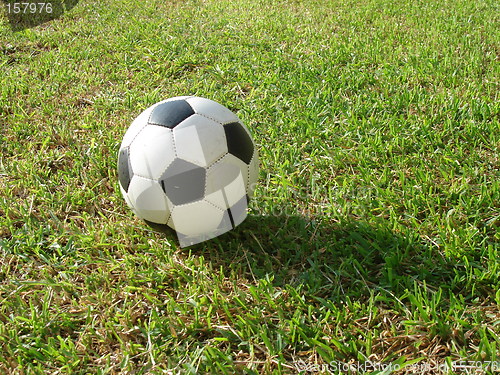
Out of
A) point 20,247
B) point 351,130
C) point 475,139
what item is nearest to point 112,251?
point 20,247

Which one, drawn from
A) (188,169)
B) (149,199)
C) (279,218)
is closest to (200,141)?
(188,169)

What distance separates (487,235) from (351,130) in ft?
4.19

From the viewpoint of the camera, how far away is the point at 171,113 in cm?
241

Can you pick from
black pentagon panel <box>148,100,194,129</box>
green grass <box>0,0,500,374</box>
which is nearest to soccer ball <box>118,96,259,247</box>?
black pentagon panel <box>148,100,194,129</box>

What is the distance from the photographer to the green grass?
2.05 m

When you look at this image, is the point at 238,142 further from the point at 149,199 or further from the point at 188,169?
the point at 149,199

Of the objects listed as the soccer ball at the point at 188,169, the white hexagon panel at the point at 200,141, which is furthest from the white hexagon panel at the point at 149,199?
the white hexagon panel at the point at 200,141

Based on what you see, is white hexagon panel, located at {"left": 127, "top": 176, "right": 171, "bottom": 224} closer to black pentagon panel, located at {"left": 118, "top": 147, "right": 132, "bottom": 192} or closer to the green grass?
black pentagon panel, located at {"left": 118, "top": 147, "right": 132, "bottom": 192}

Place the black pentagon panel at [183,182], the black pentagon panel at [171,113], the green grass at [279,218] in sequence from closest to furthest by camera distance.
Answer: the green grass at [279,218]
the black pentagon panel at [183,182]
the black pentagon panel at [171,113]

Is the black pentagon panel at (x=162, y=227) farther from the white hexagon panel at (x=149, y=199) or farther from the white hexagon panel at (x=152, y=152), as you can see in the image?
the white hexagon panel at (x=152, y=152)

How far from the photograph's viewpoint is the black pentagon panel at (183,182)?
2266 mm

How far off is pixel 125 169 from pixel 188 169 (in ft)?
1.20

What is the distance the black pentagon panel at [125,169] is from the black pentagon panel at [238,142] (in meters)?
0.52

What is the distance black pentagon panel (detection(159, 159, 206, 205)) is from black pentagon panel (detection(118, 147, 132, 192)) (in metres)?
0.22
